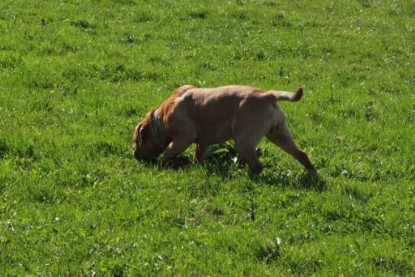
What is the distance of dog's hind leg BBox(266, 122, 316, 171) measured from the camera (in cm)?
844

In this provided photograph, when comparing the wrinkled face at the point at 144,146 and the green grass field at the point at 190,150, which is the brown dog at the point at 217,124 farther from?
the green grass field at the point at 190,150

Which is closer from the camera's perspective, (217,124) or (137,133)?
(217,124)

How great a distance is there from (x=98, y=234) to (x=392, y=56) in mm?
9078

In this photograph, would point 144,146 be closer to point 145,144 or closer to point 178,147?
point 145,144

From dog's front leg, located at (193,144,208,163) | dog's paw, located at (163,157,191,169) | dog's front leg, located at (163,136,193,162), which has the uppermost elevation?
dog's front leg, located at (163,136,193,162)

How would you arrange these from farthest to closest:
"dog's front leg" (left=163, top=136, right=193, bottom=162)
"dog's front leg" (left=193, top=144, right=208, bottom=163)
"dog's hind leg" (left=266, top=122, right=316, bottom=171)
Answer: "dog's front leg" (left=193, top=144, right=208, bottom=163) → "dog's front leg" (left=163, top=136, right=193, bottom=162) → "dog's hind leg" (left=266, top=122, right=316, bottom=171)

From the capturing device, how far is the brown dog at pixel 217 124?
8188 mm

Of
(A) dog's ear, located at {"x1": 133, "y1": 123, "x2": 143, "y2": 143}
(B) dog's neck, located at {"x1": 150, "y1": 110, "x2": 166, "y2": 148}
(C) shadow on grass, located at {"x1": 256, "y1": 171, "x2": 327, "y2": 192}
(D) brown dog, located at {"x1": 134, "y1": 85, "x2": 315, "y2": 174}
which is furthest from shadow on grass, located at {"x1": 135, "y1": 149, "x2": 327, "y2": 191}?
(A) dog's ear, located at {"x1": 133, "y1": 123, "x2": 143, "y2": 143}

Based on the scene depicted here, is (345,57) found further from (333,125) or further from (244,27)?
(333,125)

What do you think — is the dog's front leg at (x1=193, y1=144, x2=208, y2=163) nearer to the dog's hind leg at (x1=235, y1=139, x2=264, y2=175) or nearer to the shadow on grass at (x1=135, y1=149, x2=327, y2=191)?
the shadow on grass at (x1=135, y1=149, x2=327, y2=191)

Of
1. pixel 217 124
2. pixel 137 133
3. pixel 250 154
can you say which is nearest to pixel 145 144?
pixel 137 133

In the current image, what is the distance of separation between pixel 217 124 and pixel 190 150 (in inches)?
40.6

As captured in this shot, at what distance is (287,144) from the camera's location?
852 centimetres

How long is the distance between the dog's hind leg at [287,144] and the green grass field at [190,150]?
18 centimetres
